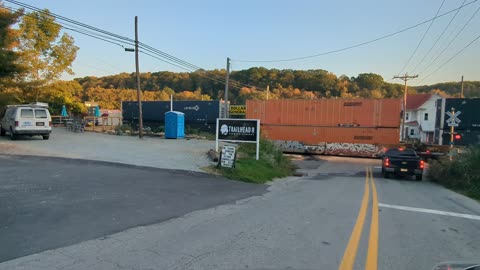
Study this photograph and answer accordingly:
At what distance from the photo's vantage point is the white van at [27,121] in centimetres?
2028

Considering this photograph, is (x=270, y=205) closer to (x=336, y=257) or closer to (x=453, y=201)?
(x=336, y=257)

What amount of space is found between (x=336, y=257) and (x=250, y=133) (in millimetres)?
11488

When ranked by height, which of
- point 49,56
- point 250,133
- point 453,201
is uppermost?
point 49,56

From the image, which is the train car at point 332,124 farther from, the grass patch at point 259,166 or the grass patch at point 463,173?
the grass patch at point 463,173

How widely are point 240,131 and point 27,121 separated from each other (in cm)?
1318

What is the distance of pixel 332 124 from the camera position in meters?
27.7

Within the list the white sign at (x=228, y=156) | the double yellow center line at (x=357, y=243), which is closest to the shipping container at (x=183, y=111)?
the white sign at (x=228, y=156)

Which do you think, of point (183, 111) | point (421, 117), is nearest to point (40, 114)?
point (183, 111)

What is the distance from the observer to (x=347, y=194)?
11.1 m

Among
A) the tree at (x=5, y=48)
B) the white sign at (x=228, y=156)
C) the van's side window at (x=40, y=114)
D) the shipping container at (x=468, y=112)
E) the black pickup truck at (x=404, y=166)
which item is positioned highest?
the tree at (x=5, y=48)

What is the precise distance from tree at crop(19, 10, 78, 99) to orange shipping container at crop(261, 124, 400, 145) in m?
23.0

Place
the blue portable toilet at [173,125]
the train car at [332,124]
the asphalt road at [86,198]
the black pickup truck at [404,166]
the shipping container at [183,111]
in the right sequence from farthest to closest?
1. the shipping container at [183,111]
2. the blue portable toilet at [173,125]
3. the train car at [332,124]
4. the black pickup truck at [404,166]
5. the asphalt road at [86,198]

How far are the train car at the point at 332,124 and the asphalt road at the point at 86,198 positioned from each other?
1645cm

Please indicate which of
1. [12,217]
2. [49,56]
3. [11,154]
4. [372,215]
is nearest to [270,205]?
[372,215]
